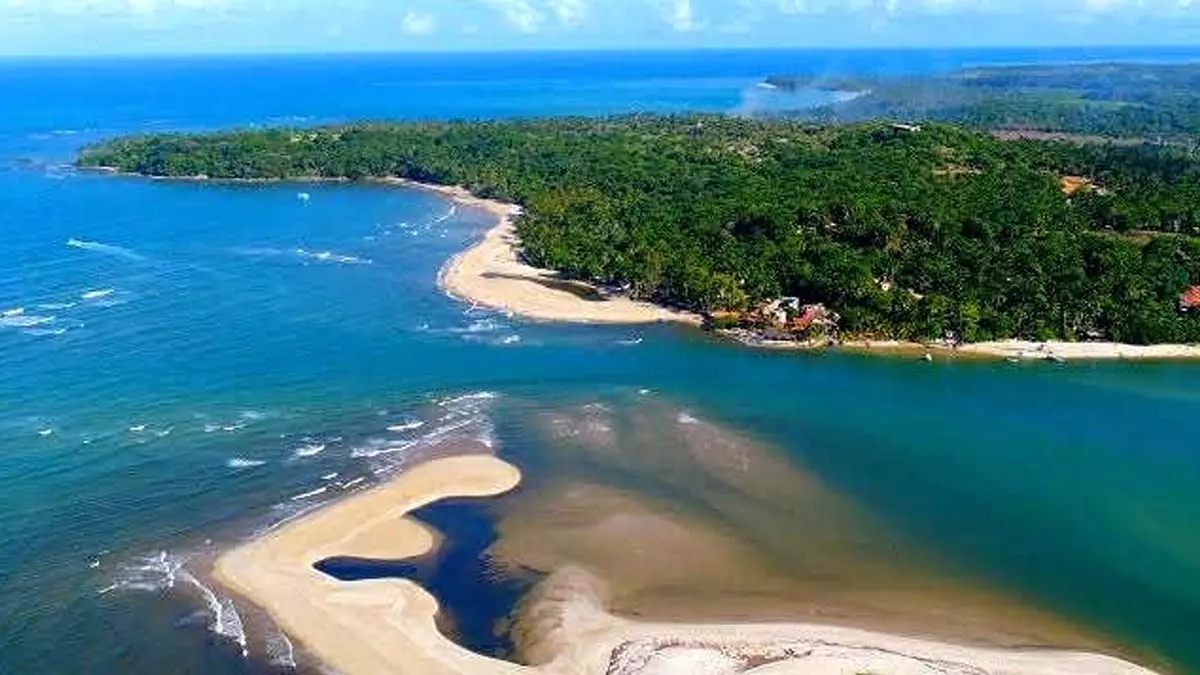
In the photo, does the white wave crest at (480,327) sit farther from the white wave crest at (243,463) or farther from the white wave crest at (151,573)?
the white wave crest at (151,573)

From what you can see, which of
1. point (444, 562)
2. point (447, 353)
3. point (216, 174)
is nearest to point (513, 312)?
point (447, 353)

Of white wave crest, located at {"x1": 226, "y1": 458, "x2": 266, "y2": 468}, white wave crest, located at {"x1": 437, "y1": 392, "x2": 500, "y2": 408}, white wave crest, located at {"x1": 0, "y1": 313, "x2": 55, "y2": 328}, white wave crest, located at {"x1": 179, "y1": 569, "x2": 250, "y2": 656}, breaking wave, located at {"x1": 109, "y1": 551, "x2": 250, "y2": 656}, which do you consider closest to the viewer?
white wave crest, located at {"x1": 179, "y1": 569, "x2": 250, "y2": 656}

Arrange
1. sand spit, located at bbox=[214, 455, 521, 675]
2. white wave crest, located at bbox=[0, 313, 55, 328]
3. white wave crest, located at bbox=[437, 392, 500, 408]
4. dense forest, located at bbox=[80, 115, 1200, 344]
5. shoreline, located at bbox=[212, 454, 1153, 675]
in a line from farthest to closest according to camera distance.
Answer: dense forest, located at bbox=[80, 115, 1200, 344] < white wave crest, located at bbox=[0, 313, 55, 328] < white wave crest, located at bbox=[437, 392, 500, 408] < sand spit, located at bbox=[214, 455, 521, 675] < shoreline, located at bbox=[212, 454, 1153, 675]

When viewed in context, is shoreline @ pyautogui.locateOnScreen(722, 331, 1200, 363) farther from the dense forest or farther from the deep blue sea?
the deep blue sea

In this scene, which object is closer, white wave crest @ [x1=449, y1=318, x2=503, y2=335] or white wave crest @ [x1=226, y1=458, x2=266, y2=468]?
Result: white wave crest @ [x1=226, y1=458, x2=266, y2=468]

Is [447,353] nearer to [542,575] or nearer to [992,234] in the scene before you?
[542,575]

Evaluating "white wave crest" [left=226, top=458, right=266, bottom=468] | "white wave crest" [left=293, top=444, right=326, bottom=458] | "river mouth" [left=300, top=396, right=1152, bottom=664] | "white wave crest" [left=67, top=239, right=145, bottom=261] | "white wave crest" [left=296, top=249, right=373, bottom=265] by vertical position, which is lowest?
"river mouth" [left=300, top=396, right=1152, bottom=664]

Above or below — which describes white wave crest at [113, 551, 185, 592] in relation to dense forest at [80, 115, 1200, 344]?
below

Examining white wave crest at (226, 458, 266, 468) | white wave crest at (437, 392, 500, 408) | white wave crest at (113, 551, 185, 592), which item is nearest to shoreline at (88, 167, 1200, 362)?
white wave crest at (437, 392, 500, 408)
